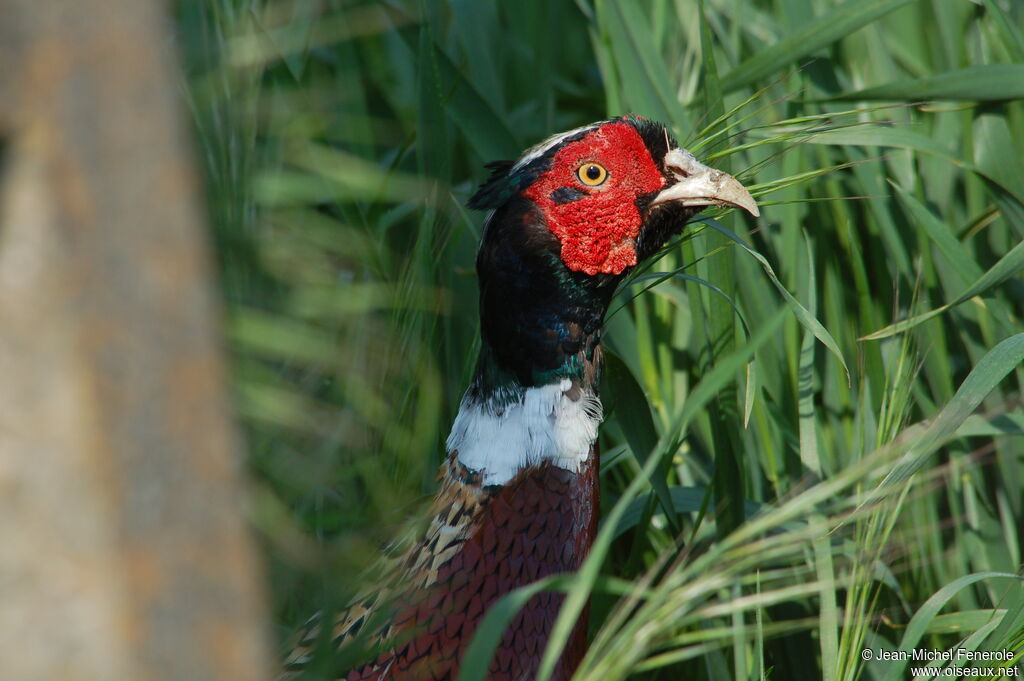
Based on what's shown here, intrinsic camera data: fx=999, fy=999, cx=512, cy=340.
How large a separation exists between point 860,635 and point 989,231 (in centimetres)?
103

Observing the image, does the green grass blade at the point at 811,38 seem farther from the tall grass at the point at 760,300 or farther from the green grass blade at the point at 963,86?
the green grass blade at the point at 963,86

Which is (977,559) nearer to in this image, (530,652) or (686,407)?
(530,652)

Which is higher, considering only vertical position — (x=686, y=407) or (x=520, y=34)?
(x=520, y=34)

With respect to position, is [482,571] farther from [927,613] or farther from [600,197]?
[927,613]

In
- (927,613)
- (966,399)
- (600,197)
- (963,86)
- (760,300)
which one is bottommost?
(927,613)

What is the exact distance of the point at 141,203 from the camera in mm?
463

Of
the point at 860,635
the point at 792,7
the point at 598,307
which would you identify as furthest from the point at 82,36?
the point at 792,7

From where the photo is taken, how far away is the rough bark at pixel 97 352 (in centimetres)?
45

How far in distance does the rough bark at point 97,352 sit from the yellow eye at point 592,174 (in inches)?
38.1

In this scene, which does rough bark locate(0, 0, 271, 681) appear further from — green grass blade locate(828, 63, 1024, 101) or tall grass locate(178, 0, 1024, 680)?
green grass blade locate(828, 63, 1024, 101)

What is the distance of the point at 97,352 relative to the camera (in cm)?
45

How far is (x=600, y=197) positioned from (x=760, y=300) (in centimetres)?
59

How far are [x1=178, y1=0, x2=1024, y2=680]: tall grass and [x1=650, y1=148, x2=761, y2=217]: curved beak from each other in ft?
0.15

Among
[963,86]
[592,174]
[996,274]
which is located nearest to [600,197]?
[592,174]
